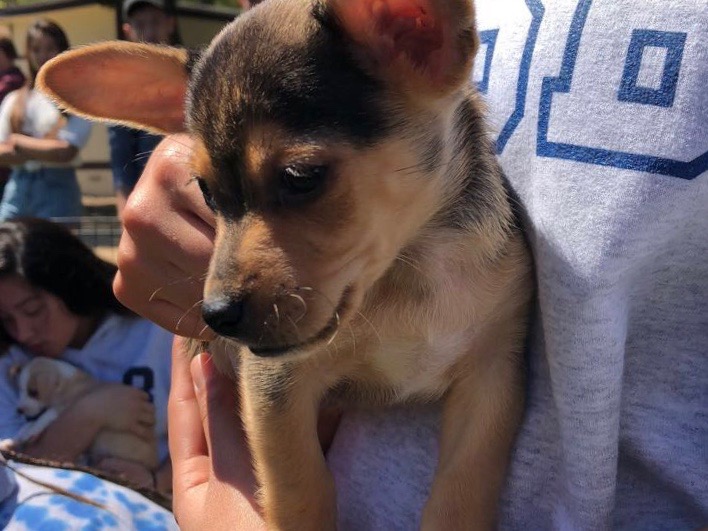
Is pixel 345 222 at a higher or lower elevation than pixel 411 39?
lower

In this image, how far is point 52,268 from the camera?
4.28 metres

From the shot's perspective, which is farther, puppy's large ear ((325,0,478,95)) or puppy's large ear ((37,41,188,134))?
puppy's large ear ((37,41,188,134))

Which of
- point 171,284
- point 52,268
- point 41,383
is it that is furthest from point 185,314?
point 52,268

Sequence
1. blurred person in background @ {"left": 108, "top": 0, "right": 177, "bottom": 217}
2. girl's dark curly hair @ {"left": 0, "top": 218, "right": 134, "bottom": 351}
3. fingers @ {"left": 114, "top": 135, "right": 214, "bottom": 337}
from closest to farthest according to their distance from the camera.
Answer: fingers @ {"left": 114, "top": 135, "right": 214, "bottom": 337} → girl's dark curly hair @ {"left": 0, "top": 218, "right": 134, "bottom": 351} → blurred person in background @ {"left": 108, "top": 0, "right": 177, "bottom": 217}

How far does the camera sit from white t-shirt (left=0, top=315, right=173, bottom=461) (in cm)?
414

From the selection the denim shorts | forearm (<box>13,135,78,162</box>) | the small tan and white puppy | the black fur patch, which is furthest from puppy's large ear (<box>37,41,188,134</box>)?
the denim shorts

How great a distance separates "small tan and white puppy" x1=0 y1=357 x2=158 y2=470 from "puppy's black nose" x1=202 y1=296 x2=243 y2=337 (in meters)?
2.87

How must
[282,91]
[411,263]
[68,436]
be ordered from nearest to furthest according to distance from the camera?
[282,91] → [411,263] → [68,436]

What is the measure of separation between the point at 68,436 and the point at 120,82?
2.59 metres

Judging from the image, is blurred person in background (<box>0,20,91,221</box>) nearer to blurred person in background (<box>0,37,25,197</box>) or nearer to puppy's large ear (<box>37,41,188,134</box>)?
blurred person in background (<box>0,37,25,197</box>)

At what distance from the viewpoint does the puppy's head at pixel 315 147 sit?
1435mm

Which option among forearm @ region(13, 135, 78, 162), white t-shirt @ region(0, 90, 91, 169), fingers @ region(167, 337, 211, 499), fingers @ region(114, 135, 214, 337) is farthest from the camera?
white t-shirt @ region(0, 90, 91, 169)

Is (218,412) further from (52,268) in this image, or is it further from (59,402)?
(52,268)

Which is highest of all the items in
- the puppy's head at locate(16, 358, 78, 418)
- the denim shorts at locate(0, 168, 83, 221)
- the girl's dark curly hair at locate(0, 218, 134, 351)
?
the girl's dark curly hair at locate(0, 218, 134, 351)
